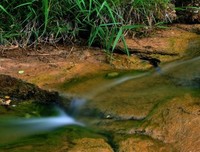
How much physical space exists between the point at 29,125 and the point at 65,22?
1348 millimetres

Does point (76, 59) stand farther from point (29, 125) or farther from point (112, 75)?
point (29, 125)

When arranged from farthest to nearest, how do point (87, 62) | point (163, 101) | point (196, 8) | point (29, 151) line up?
point (196, 8)
point (87, 62)
point (163, 101)
point (29, 151)

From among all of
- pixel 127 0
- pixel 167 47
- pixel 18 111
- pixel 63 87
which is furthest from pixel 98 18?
pixel 18 111

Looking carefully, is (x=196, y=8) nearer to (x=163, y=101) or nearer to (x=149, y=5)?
(x=149, y=5)

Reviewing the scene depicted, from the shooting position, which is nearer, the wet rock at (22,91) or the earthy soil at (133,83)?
the earthy soil at (133,83)

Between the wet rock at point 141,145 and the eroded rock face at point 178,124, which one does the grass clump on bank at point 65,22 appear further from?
the wet rock at point 141,145

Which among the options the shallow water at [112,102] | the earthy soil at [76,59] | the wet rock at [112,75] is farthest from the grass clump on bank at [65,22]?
the shallow water at [112,102]

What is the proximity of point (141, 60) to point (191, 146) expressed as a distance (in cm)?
146

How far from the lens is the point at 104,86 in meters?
3.28

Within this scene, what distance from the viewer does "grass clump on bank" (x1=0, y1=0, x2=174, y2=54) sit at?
388 centimetres

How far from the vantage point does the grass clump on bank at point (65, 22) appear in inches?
153

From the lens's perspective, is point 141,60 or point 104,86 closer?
point 104,86

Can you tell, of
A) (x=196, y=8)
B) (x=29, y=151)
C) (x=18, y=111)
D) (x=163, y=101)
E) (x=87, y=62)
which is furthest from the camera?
(x=196, y=8)

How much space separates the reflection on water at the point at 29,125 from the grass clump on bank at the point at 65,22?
1.06 m
